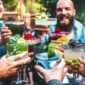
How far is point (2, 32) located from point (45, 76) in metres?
0.58

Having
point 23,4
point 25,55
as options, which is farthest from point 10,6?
point 25,55

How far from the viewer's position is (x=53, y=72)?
221 inches

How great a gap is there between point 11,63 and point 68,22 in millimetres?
662

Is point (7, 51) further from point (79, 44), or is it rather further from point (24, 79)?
point (79, 44)

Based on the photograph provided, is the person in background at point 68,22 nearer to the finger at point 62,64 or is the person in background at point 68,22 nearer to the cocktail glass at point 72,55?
the cocktail glass at point 72,55

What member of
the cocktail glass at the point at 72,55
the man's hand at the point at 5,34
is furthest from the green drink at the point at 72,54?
the man's hand at the point at 5,34

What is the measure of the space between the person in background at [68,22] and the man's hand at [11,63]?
0.37 m

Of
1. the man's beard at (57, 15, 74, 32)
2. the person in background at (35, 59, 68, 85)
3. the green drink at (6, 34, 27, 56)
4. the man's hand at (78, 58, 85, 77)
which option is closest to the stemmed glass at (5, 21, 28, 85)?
the green drink at (6, 34, 27, 56)

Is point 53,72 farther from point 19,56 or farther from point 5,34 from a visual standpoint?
point 5,34

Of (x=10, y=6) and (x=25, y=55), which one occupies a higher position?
(x=10, y=6)

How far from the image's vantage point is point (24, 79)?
18.4 feet

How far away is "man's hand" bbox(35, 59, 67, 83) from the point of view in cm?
561

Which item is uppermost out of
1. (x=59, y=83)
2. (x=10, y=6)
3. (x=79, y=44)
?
(x=10, y=6)

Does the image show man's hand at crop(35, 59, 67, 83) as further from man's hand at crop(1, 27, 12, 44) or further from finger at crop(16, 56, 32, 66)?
man's hand at crop(1, 27, 12, 44)
